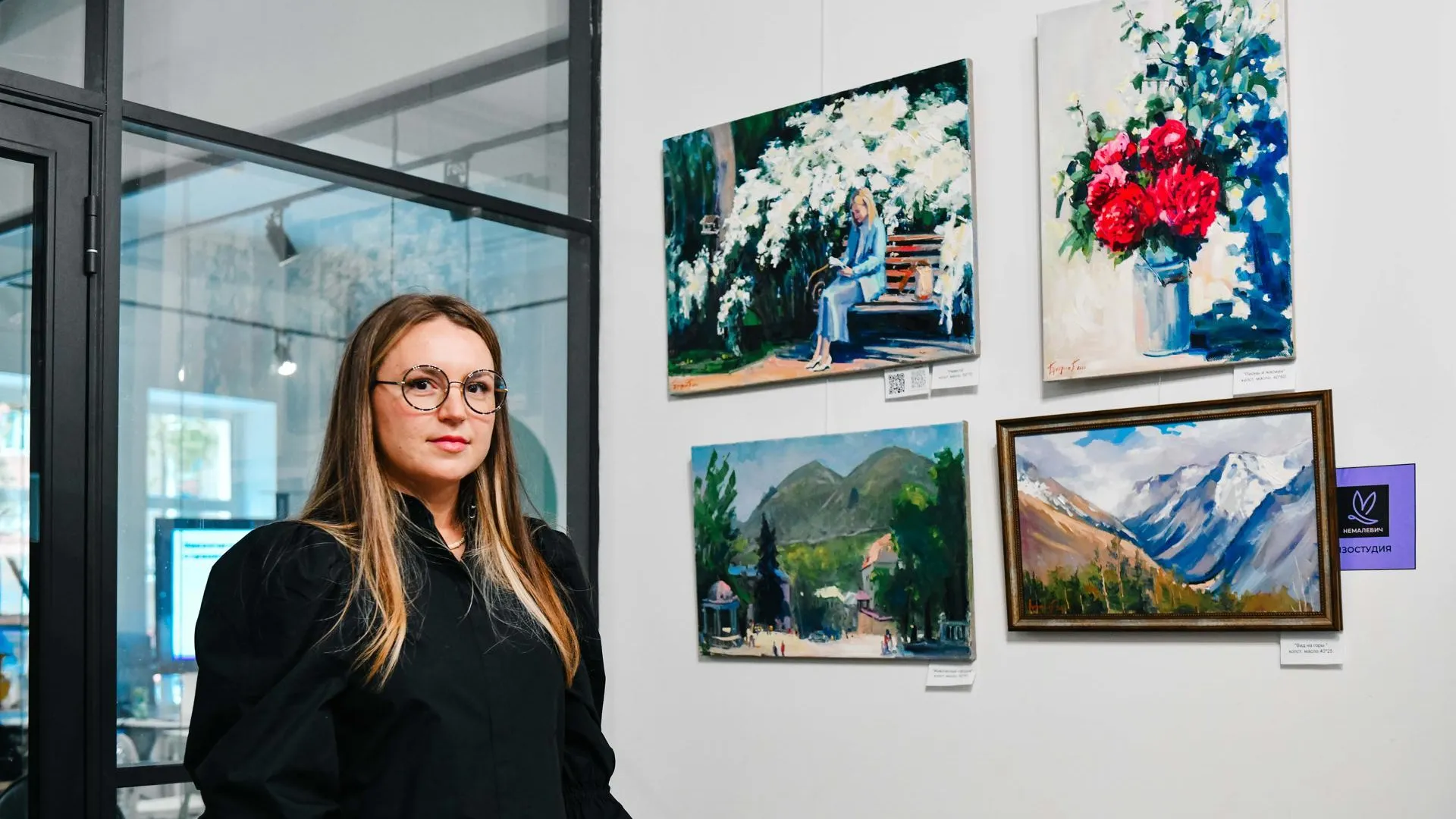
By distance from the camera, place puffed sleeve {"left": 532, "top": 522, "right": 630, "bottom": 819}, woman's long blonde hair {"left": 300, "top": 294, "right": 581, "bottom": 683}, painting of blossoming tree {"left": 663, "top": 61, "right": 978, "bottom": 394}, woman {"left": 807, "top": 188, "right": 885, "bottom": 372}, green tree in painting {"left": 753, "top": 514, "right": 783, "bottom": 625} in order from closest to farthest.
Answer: woman's long blonde hair {"left": 300, "top": 294, "right": 581, "bottom": 683} < puffed sleeve {"left": 532, "top": 522, "right": 630, "bottom": 819} < painting of blossoming tree {"left": 663, "top": 61, "right": 978, "bottom": 394} < woman {"left": 807, "top": 188, "right": 885, "bottom": 372} < green tree in painting {"left": 753, "top": 514, "right": 783, "bottom": 625}

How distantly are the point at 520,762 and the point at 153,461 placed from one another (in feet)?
4.40

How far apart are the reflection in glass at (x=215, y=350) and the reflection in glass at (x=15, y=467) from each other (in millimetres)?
194

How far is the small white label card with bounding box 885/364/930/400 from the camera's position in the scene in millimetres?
3342

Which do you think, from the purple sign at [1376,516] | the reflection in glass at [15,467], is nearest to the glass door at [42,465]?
the reflection in glass at [15,467]

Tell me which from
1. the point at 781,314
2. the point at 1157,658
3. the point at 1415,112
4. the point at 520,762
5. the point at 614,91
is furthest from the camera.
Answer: the point at 614,91

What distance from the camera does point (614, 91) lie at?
407 centimetres

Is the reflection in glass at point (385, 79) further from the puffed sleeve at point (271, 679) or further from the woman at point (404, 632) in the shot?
the puffed sleeve at point (271, 679)

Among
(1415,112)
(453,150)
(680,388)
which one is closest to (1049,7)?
(1415,112)

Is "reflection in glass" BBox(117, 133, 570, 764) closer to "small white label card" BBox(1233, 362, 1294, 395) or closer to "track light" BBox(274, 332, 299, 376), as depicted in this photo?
"track light" BBox(274, 332, 299, 376)

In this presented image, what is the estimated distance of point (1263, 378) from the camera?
286 centimetres

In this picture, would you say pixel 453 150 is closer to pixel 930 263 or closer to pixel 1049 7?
pixel 930 263

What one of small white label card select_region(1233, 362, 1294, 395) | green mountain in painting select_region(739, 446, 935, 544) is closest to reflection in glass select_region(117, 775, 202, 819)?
green mountain in painting select_region(739, 446, 935, 544)

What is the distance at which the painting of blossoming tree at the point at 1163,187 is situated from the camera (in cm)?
288

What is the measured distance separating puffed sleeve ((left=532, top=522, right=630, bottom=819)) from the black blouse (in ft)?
0.42
